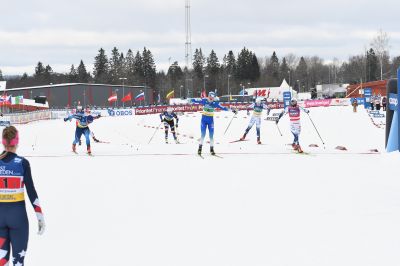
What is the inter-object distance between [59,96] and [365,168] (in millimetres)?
98487

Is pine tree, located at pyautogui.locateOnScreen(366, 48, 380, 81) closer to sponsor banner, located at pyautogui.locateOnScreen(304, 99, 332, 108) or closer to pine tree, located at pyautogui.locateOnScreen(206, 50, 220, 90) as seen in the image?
pine tree, located at pyautogui.locateOnScreen(206, 50, 220, 90)

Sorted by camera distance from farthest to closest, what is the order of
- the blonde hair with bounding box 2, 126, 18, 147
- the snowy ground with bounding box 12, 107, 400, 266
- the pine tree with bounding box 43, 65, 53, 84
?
the pine tree with bounding box 43, 65, 53, 84
the snowy ground with bounding box 12, 107, 400, 266
the blonde hair with bounding box 2, 126, 18, 147

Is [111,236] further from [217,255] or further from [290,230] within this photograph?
[290,230]

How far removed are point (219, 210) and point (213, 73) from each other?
148 m

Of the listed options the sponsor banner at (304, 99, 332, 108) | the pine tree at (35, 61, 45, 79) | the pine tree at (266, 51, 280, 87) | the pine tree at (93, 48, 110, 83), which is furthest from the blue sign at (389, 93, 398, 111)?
the pine tree at (35, 61, 45, 79)

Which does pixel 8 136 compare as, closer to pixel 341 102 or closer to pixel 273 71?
pixel 341 102

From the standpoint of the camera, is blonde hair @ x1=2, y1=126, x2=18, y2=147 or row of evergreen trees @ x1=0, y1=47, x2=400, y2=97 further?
row of evergreen trees @ x1=0, y1=47, x2=400, y2=97

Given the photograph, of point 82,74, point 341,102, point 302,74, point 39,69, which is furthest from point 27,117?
point 39,69

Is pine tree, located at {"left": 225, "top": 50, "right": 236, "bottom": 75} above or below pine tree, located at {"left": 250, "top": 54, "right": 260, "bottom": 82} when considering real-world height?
above

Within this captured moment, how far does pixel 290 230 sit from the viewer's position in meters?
6.43

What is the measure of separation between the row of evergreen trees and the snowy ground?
12371 centimetres

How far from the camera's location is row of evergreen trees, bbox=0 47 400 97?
14462 cm

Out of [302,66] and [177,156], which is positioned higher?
[302,66]

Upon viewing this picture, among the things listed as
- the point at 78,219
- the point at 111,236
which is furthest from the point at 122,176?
the point at 111,236
